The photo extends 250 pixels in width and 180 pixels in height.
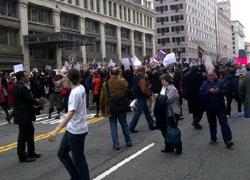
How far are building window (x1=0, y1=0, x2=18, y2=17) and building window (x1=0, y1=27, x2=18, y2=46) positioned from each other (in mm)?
1367

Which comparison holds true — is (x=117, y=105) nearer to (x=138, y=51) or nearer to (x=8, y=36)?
(x=8, y=36)

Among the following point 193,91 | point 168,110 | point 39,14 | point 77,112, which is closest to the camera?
point 77,112

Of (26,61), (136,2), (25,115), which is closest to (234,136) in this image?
(25,115)

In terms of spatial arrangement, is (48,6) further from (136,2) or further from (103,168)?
(103,168)

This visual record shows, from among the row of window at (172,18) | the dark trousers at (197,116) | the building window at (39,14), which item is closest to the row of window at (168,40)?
the row of window at (172,18)

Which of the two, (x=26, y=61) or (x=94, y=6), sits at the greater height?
(x=94, y=6)

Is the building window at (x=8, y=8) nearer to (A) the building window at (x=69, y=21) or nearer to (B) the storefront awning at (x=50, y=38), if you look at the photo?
(B) the storefront awning at (x=50, y=38)

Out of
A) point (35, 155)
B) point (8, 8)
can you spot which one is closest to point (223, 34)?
point (8, 8)

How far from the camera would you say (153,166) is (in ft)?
27.6

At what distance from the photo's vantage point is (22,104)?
372 inches

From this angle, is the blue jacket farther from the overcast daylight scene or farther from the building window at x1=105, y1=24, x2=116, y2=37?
the building window at x1=105, y1=24, x2=116, y2=37

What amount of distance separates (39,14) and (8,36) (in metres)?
6.28

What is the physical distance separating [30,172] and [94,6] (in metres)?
52.3

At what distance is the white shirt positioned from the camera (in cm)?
648
